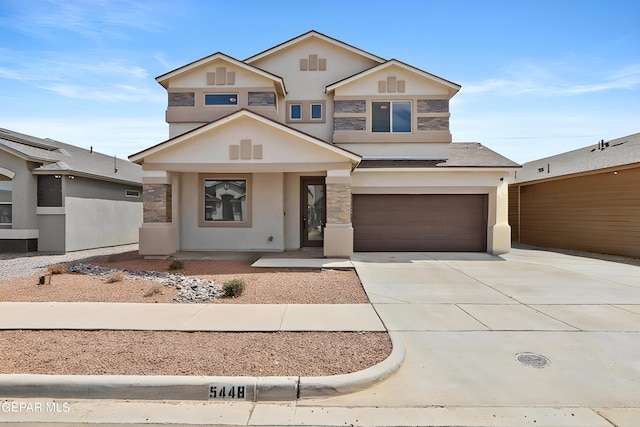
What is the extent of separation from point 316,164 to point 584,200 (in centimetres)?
1262

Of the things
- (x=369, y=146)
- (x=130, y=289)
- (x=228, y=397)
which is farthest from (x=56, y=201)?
(x=228, y=397)

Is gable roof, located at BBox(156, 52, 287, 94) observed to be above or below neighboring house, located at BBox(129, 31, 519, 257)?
above

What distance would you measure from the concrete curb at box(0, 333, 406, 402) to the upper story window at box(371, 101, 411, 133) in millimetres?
13083

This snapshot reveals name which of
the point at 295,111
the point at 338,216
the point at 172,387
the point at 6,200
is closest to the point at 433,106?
the point at 295,111

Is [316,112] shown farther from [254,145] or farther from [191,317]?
[191,317]

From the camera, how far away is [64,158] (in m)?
16.2

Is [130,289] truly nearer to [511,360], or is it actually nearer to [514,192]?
[511,360]

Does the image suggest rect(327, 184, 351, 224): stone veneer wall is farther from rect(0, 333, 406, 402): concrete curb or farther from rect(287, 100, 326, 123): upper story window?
rect(0, 333, 406, 402): concrete curb

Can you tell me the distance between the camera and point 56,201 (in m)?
15.0

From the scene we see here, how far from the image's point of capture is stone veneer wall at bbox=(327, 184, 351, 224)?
488 inches

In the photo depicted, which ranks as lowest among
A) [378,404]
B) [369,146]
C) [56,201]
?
[378,404]

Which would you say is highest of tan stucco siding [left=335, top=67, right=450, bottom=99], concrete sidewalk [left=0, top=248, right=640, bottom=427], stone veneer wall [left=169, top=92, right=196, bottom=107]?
tan stucco siding [left=335, top=67, right=450, bottom=99]

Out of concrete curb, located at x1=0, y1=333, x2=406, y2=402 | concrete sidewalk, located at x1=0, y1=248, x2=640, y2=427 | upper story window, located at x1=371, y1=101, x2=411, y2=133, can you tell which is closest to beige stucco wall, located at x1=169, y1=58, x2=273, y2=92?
upper story window, located at x1=371, y1=101, x2=411, y2=133

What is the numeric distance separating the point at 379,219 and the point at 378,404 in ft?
36.9
